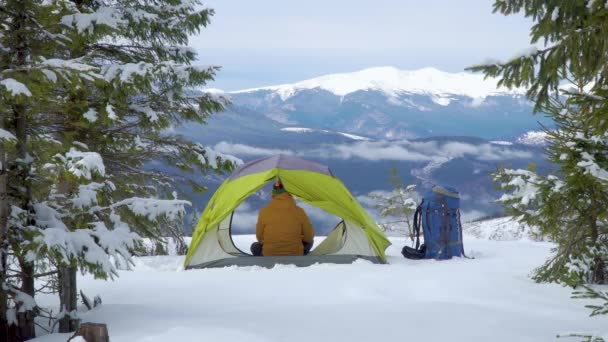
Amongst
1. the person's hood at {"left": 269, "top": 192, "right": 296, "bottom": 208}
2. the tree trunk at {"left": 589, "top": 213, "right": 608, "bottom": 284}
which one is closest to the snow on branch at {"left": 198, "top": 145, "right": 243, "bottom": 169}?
the person's hood at {"left": 269, "top": 192, "right": 296, "bottom": 208}

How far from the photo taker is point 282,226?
8984 millimetres

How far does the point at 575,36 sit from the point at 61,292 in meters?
4.94

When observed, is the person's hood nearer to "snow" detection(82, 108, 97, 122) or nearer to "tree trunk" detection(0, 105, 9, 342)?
"snow" detection(82, 108, 97, 122)

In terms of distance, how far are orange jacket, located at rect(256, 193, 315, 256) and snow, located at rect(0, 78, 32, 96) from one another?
546 cm

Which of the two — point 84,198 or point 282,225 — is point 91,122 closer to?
point 84,198

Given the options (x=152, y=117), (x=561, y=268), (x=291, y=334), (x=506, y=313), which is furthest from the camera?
(x=152, y=117)

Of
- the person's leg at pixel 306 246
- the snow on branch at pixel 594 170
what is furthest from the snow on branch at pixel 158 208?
the person's leg at pixel 306 246

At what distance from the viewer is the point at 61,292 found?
16.0ft

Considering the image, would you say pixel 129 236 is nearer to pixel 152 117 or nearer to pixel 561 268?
pixel 152 117

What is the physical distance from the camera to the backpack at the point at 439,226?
9117 mm

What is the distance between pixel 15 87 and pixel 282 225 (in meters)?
5.76

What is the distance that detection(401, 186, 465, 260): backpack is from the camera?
912 cm

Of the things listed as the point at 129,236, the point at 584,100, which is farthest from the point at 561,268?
the point at 129,236

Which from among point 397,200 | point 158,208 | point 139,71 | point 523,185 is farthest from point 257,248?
point 397,200
